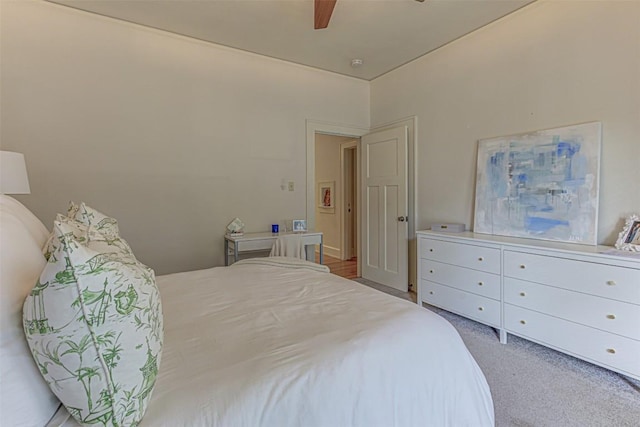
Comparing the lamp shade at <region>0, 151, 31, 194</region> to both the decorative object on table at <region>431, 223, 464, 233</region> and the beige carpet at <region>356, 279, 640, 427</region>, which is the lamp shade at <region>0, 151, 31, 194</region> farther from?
the decorative object on table at <region>431, 223, 464, 233</region>

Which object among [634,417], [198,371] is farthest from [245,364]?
[634,417]

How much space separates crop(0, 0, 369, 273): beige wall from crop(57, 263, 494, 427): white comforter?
190 cm

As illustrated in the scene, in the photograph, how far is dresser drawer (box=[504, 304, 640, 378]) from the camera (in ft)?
5.97

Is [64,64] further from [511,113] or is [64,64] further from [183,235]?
[511,113]

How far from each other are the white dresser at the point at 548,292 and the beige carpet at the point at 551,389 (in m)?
0.13

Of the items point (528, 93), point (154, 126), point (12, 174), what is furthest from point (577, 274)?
point (154, 126)

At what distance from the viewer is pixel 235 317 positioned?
51.2 inches

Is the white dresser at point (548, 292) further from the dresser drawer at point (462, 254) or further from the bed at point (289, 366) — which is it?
→ the bed at point (289, 366)

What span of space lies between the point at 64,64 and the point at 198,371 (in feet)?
10.2

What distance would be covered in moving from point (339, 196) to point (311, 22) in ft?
11.7

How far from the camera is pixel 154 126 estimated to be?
3.03 metres

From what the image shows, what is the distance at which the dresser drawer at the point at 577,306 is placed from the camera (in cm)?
182

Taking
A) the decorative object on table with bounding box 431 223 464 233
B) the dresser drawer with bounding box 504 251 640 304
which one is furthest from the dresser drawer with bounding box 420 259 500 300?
the decorative object on table with bounding box 431 223 464 233

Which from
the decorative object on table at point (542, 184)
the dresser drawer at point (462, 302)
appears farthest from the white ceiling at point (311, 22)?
the dresser drawer at point (462, 302)
